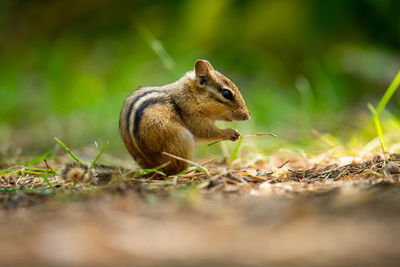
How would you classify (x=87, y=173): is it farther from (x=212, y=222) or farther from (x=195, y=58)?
(x=195, y=58)

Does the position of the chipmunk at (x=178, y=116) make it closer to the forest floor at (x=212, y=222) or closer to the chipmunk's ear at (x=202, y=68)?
the chipmunk's ear at (x=202, y=68)

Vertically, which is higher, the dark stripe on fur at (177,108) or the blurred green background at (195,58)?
the blurred green background at (195,58)

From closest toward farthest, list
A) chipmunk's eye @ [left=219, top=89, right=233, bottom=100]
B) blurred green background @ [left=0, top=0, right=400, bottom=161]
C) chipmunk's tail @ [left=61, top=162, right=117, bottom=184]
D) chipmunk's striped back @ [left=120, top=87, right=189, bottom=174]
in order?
chipmunk's tail @ [left=61, top=162, right=117, bottom=184] < chipmunk's striped back @ [left=120, top=87, right=189, bottom=174] < chipmunk's eye @ [left=219, top=89, right=233, bottom=100] < blurred green background @ [left=0, top=0, right=400, bottom=161]

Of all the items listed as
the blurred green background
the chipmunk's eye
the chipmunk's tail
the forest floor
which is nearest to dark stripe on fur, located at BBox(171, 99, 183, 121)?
the chipmunk's eye

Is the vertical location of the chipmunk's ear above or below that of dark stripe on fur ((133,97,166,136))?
above

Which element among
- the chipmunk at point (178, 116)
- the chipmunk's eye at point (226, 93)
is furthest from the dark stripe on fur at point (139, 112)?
the chipmunk's eye at point (226, 93)

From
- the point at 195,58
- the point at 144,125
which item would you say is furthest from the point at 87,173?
the point at 195,58

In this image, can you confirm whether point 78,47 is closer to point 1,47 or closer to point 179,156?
point 1,47

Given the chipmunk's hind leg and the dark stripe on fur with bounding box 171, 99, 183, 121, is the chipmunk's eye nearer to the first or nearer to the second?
the dark stripe on fur with bounding box 171, 99, 183, 121
